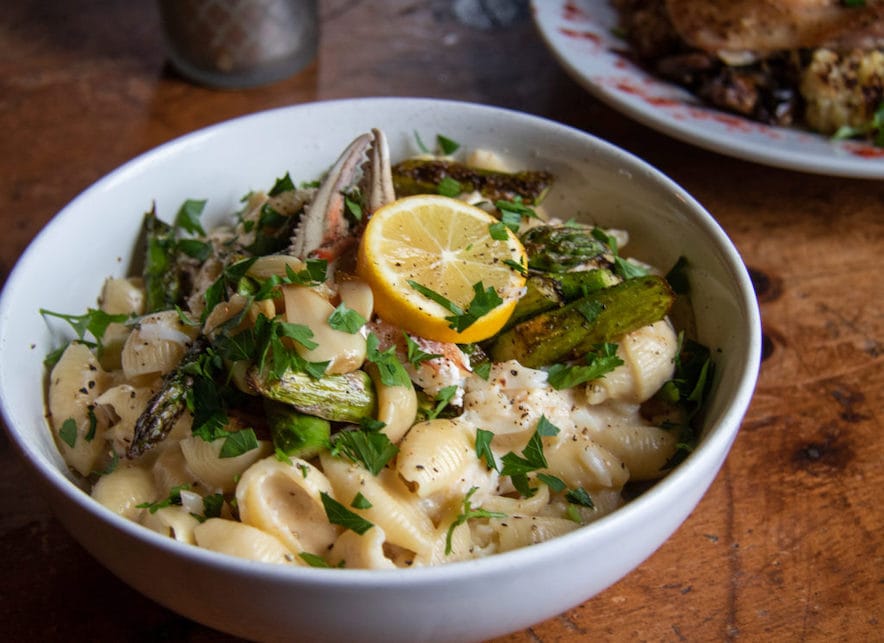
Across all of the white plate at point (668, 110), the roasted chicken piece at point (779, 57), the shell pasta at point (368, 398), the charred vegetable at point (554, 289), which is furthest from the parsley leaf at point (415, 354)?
the roasted chicken piece at point (779, 57)

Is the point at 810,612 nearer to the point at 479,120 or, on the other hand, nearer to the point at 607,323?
the point at 607,323

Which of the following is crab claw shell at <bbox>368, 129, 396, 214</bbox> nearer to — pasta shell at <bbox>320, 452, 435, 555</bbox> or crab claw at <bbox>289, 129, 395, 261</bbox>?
crab claw at <bbox>289, 129, 395, 261</bbox>

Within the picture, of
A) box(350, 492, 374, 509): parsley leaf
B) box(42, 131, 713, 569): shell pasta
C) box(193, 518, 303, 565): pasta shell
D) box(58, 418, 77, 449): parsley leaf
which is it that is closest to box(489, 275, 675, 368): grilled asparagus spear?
box(42, 131, 713, 569): shell pasta

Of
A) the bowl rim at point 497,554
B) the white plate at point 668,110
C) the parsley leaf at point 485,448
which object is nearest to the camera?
the bowl rim at point 497,554

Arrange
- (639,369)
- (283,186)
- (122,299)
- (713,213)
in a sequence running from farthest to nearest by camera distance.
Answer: (713,213) → (283,186) → (122,299) → (639,369)

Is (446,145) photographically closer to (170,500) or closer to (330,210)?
(330,210)

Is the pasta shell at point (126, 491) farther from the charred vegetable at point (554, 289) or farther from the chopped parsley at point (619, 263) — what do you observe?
the chopped parsley at point (619, 263)

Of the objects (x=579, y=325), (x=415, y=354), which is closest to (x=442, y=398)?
(x=415, y=354)
